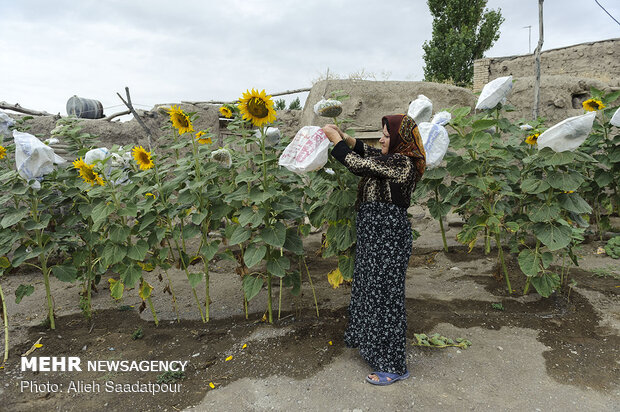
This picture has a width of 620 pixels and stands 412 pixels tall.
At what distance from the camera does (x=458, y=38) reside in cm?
1532

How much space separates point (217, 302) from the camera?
3.44 metres

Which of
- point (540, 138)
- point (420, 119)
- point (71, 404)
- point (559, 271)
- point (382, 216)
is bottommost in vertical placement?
point (71, 404)

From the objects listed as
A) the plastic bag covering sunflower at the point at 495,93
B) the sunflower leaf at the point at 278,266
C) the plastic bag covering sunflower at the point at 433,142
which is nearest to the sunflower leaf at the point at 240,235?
the sunflower leaf at the point at 278,266

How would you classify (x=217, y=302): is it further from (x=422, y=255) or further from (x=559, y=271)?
(x=559, y=271)

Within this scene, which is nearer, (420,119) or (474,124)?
(474,124)

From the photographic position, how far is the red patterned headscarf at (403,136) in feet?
6.90

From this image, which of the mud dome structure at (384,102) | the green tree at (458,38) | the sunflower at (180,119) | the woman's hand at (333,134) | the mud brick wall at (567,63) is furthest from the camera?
the green tree at (458,38)

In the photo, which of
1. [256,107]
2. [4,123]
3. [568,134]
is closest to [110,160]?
[4,123]

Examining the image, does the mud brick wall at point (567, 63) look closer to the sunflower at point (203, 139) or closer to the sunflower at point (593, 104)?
the sunflower at point (593, 104)

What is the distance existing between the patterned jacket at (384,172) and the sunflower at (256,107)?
415 millimetres

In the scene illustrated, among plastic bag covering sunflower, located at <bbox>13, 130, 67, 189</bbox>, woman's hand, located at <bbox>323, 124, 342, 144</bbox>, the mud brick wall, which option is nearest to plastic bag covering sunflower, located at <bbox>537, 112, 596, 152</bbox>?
woman's hand, located at <bbox>323, 124, 342, 144</bbox>

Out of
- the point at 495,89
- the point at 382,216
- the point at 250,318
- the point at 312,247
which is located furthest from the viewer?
the point at 312,247

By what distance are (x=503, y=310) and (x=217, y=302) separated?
2.35m

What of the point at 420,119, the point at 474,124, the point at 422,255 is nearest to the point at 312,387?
the point at 474,124
